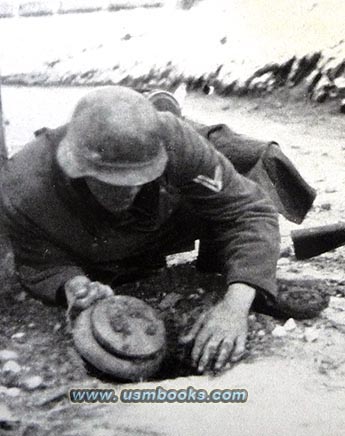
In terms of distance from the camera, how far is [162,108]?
229 cm

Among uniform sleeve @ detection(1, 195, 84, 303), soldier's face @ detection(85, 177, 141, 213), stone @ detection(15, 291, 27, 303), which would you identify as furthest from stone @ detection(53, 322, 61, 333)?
soldier's face @ detection(85, 177, 141, 213)

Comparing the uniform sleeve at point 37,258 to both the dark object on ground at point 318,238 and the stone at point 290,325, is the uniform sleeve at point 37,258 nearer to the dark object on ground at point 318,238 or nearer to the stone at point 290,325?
the stone at point 290,325

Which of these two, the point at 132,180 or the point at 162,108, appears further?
the point at 162,108

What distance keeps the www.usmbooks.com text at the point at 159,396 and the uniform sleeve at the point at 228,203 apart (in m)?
0.36

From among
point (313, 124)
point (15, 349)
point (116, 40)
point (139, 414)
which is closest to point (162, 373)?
point (139, 414)

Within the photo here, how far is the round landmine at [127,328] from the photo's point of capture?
1.75 meters

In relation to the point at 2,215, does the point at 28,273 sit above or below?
below

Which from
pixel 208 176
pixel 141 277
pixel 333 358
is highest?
pixel 208 176

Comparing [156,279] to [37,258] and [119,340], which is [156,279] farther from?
[119,340]

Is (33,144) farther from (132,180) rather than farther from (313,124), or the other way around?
(313,124)

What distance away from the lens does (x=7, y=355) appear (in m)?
1.98

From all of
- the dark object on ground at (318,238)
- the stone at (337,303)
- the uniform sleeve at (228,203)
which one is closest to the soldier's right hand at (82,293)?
the uniform sleeve at (228,203)

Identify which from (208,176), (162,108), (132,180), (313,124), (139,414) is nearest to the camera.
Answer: (139,414)

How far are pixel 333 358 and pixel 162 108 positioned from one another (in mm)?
1024
